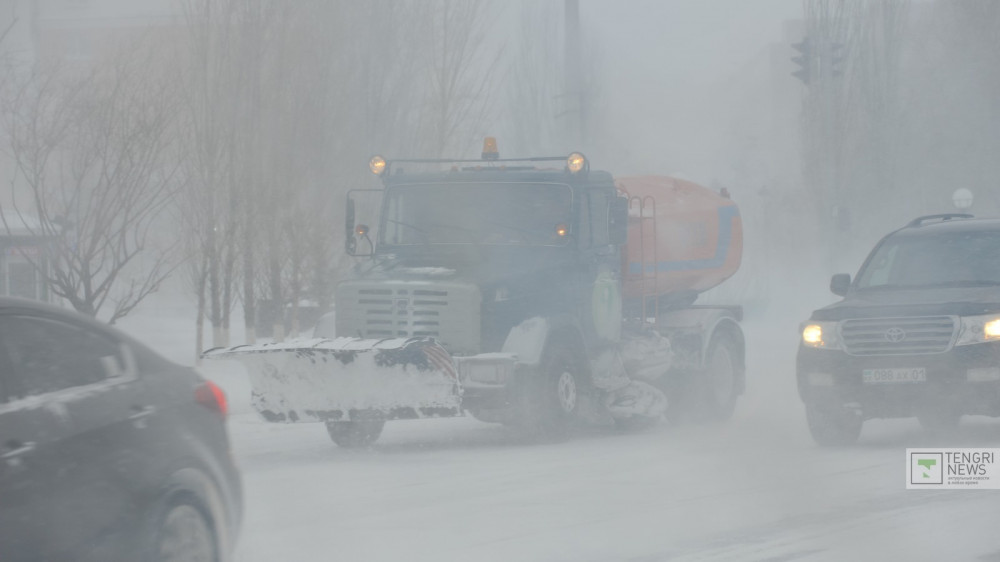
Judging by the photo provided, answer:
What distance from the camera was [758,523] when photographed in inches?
306

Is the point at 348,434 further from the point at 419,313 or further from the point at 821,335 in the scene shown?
the point at 821,335

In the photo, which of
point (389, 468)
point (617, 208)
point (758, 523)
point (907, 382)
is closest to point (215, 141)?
point (617, 208)

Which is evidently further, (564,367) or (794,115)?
(794,115)

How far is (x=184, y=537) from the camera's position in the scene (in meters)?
5.32

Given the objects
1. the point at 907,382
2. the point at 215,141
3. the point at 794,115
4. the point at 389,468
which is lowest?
the point at 389,468

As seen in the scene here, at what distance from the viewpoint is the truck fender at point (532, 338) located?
456 inches

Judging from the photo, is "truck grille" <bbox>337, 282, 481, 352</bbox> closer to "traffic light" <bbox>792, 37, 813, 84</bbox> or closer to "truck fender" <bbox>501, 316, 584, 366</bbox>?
"truck fender" <bbox>501, 316, 584, 366</bbox>

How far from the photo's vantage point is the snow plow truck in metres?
11.2

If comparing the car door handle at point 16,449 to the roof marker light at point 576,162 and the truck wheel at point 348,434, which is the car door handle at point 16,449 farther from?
the roof marker light at point 576,162

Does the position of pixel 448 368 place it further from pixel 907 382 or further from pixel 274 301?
pixel 274 301

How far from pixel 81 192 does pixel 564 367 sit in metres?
8.34

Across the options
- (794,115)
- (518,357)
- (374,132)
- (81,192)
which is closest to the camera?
(518,357)

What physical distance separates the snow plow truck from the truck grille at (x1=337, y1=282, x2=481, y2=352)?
0.04ft

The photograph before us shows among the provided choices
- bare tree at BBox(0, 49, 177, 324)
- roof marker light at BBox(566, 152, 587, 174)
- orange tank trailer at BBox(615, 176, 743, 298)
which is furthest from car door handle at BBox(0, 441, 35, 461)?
bare tree at BBox(0, 49, 177, 324)
